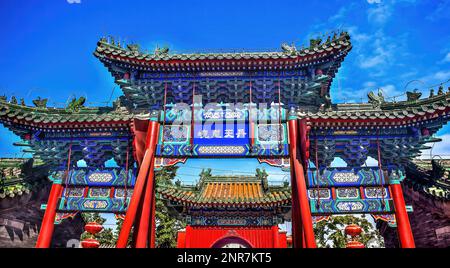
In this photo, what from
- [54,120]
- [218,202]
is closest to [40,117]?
[54,120]

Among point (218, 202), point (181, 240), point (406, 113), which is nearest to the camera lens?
point (406, 113)

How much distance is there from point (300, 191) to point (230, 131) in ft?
9.72

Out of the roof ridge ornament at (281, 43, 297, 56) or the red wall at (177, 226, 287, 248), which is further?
the red wall at (177, 226, 287, 248)

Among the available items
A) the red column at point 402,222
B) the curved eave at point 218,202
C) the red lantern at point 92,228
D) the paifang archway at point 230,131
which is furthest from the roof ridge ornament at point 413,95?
the red lantern at point 92,228

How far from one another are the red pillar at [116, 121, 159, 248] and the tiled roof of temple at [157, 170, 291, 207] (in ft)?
19.2

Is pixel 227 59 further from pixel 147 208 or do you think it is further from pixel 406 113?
pixel 406 113

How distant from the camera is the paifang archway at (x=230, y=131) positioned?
29.4 ft

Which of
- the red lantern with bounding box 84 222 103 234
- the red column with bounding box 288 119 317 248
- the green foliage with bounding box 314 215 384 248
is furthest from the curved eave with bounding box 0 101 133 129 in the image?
the green foliage with bounding box 314 215 384 248

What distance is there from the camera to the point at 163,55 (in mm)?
10422

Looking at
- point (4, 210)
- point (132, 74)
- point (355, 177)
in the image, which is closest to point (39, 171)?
point (4, 210)

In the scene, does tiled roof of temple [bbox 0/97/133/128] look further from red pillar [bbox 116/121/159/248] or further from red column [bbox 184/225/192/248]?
red column [bbox 184/225/192/248]

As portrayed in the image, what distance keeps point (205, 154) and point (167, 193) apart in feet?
20.9

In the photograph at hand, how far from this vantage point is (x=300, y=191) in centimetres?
837

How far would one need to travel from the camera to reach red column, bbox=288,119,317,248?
7789 mm
